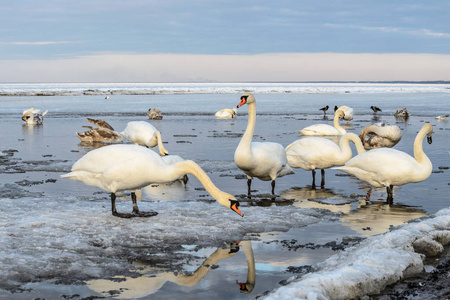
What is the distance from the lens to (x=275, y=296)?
16.5 ft

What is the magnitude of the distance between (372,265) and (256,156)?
16.4ft

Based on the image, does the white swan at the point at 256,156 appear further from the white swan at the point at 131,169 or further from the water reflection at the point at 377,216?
the white swan at the point at 131,169

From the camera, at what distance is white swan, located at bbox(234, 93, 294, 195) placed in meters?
10.7

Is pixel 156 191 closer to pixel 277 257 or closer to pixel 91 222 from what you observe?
pixel 91 222

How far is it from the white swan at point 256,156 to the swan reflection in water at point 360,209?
0.60m

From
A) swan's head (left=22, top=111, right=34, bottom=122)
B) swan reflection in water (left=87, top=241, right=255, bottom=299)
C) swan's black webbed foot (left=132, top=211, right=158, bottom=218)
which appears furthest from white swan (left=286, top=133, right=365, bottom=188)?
swan's head (left=22, top=111, right=34, bottom=122)

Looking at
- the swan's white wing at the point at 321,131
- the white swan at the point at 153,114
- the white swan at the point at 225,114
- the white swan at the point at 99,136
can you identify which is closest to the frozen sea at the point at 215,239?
the white swan at the point at 99,136

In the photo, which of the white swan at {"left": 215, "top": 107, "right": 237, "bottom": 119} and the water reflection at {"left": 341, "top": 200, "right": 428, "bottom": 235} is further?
the white swan at {"left": 215, "top": 107, "right": 237, "bottom": 119}

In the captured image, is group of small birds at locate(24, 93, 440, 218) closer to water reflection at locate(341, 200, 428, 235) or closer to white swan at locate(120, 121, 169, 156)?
water reflection at locate(341, 200, 428, 235)

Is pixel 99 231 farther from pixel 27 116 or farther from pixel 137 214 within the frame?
pixel 27 116

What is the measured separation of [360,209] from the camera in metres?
9.80

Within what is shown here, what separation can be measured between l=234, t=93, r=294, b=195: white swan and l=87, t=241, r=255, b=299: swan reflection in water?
13.6 feet

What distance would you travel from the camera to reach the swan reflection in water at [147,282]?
18.3ft

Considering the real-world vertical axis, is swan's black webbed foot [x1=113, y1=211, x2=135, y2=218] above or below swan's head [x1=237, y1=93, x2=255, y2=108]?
below
